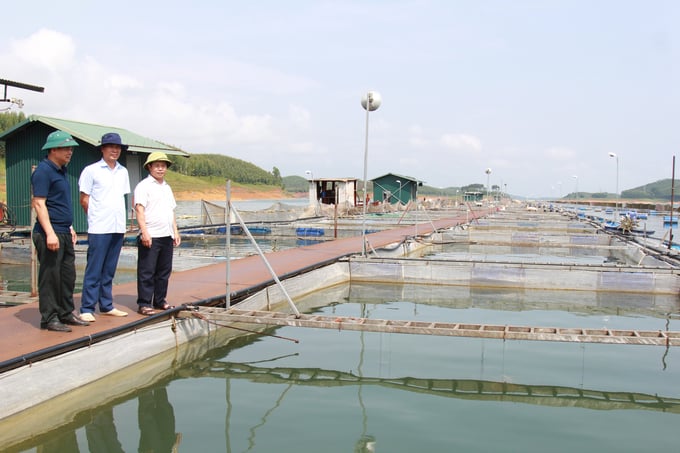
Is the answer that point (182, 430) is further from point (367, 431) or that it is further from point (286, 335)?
point (286, 335)

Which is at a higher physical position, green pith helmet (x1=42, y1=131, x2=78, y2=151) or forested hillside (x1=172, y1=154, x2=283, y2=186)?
forested hillside (x1=172, y1=154, x2=283, y2=186)

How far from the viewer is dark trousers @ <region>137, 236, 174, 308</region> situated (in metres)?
6.58

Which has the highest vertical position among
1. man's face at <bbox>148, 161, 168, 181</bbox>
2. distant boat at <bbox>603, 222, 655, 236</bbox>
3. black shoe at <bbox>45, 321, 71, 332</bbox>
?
man's face at <bbox>148, 161, 168, 181</bbox>

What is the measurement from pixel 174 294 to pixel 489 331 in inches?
186

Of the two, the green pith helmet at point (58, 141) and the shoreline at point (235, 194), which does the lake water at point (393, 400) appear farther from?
the shoreline at point (235, 194)

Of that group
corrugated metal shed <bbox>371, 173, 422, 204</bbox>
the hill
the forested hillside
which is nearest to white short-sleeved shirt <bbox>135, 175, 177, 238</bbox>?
corrugated metal shed <bbox>371, 173, 422, 204</bbox>

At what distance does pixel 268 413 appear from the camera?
17.3ft

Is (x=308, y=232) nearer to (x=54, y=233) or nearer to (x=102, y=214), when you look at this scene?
(x=102, y=214)

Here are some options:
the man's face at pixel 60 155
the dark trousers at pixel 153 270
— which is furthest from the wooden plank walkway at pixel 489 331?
the man's face at pixel 60 155

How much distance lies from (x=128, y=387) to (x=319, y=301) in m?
5.62

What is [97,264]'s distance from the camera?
6.08 m

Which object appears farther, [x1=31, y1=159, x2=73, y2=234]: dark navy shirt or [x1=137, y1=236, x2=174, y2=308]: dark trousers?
[x1=137, y1=236, x2=174, y2=308]: dark trousers

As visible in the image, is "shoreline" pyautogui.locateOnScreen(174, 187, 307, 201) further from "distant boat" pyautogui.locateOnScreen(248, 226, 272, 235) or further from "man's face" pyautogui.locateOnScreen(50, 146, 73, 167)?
"man's face" pyautogui.locateOnScreen(50, 146, 73, 167)

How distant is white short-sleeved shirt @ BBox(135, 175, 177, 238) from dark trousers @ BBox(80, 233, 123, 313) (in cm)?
42
